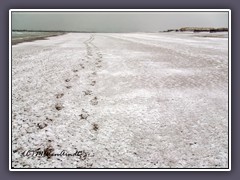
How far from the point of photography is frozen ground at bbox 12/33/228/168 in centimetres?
523

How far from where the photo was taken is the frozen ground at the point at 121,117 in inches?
206

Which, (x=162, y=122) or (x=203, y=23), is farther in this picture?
(x=203, y=23)

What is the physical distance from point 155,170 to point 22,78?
4629mm

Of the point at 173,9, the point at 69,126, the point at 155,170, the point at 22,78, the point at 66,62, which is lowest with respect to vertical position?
the point at 155,170

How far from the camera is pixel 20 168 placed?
5.30 metres

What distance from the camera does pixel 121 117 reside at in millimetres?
6266

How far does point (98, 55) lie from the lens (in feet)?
39.8

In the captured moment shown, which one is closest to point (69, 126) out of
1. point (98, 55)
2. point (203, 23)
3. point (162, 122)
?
point (162, 122)

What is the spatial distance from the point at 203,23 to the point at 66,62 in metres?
5.40

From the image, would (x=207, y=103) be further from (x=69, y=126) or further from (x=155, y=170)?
(x=69, y=126)

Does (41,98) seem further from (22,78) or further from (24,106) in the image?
(22,78)
